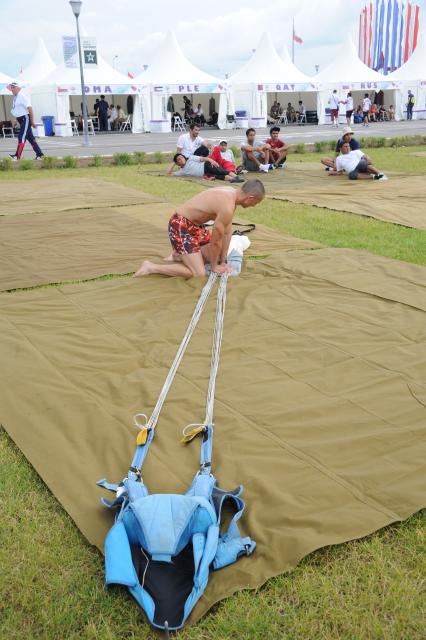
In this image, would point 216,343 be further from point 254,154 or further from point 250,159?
point 254,154

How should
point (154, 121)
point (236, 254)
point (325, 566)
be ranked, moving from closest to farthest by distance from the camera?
1. point (325, 566)
2. point (236, 254)
3. point (154, 121)

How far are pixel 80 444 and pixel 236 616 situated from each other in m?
1.23

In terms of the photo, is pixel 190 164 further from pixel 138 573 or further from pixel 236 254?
pixel 138 573

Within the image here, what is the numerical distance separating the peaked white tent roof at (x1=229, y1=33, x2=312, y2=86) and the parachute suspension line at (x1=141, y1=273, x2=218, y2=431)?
2485 centimetres

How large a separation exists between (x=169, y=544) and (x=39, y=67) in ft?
96.1

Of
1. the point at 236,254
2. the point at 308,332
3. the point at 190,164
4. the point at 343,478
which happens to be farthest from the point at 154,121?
the point at 343,478

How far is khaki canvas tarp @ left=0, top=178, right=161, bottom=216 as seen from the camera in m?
8.91

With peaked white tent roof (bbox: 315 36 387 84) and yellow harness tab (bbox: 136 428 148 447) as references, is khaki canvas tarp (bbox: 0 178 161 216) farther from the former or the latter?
peaked white tent roof (bbox: 315 36 387 84)

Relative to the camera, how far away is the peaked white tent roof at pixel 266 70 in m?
27.8

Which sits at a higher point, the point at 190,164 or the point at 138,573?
the point at 190,164

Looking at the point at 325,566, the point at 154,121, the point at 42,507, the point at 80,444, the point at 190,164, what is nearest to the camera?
the point at 325,566

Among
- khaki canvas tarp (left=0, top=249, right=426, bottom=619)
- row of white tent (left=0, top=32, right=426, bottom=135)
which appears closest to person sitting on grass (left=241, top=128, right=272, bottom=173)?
khaki canvas tarp (left=0, top=249, right=426, bottom=619)

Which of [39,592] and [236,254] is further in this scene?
[236,254]

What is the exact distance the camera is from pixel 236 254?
226 inches
